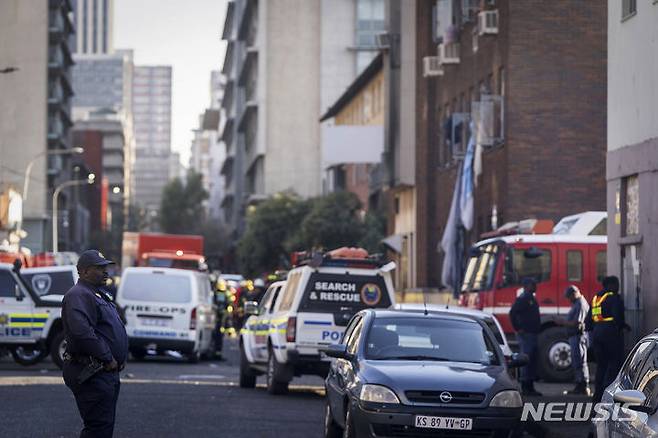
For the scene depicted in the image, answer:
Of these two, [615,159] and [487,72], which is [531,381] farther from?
[487,72]

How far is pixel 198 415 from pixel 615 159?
8.47 meters

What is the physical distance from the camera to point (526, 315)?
27016 millimetres

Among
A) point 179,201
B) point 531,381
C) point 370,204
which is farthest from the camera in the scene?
point 179,201

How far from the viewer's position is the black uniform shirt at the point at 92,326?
12070 mm

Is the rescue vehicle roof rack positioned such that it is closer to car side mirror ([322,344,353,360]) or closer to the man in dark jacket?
the man in dark jacket

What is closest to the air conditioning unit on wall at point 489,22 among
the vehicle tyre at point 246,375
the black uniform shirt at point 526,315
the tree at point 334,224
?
the black uniform shirt at point 526,315

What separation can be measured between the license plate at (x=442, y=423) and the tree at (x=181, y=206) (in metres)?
159

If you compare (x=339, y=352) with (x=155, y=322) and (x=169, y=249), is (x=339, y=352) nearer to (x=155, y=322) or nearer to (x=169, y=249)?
(x=155, y=322)

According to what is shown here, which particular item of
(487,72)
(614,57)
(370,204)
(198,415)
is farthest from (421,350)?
(370,204)

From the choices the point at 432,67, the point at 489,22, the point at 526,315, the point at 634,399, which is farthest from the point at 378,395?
the point at 432,67

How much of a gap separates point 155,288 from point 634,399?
88.0 feet

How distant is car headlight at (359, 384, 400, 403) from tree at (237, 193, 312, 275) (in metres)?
63.2

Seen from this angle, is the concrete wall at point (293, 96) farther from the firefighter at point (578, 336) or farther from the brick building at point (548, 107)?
the firefighter at point (578, 336)

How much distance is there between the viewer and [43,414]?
66.5 ft
